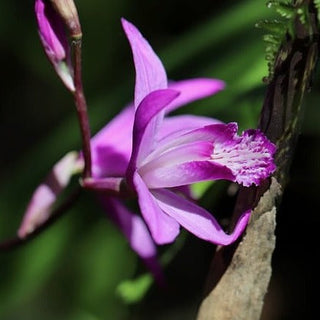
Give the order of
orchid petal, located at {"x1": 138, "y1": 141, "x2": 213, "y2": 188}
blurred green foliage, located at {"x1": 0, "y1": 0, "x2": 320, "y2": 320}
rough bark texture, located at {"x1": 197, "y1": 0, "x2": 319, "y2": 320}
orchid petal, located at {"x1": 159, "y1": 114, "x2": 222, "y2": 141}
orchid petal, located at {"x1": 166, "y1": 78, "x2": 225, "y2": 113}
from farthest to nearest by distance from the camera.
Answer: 1. blurred green foliage, located at {"x1": 0, "y1": 0, "x2": 320, "y2": 320}
2. orchid petal, located at {"x1": 166, "y1": 78, "x2": 225, "y2": 113}
3. orchid petal, located at {"x1": 159, "y1": 114, "x2": 222, "y2": 141}
4. orchid petal, located at {"x1": 138, "y1": 141, "x2": 213, "y2": 188}
5. rough bark texture, located at {"x1": 197, "y1": 0, "x2": 319, "y2": 320}

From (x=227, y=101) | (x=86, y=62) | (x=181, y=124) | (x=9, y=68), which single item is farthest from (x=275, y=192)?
(x=9, y=68)

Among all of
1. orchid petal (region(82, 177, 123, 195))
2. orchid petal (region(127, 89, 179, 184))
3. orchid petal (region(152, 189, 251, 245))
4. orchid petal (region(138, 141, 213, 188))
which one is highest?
orchid petal (region(127, 89, 179, 184))

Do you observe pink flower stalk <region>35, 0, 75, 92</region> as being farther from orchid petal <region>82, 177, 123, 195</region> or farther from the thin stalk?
orchid petal <region>82, 177, 123, 195</region>

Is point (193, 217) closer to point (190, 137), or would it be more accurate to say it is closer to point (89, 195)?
point (190, 137)

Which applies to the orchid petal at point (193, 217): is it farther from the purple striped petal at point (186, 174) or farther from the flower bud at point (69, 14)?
the flower bud at point (69, 14)

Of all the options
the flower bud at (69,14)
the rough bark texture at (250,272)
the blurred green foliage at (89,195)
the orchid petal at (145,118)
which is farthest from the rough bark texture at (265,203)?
the blurred green foliage at (89,195)

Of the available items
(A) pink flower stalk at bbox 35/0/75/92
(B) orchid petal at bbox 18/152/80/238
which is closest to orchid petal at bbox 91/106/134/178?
(B) orchid petal at bbox 18/152/80/238

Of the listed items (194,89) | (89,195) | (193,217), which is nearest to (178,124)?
(194,89)
